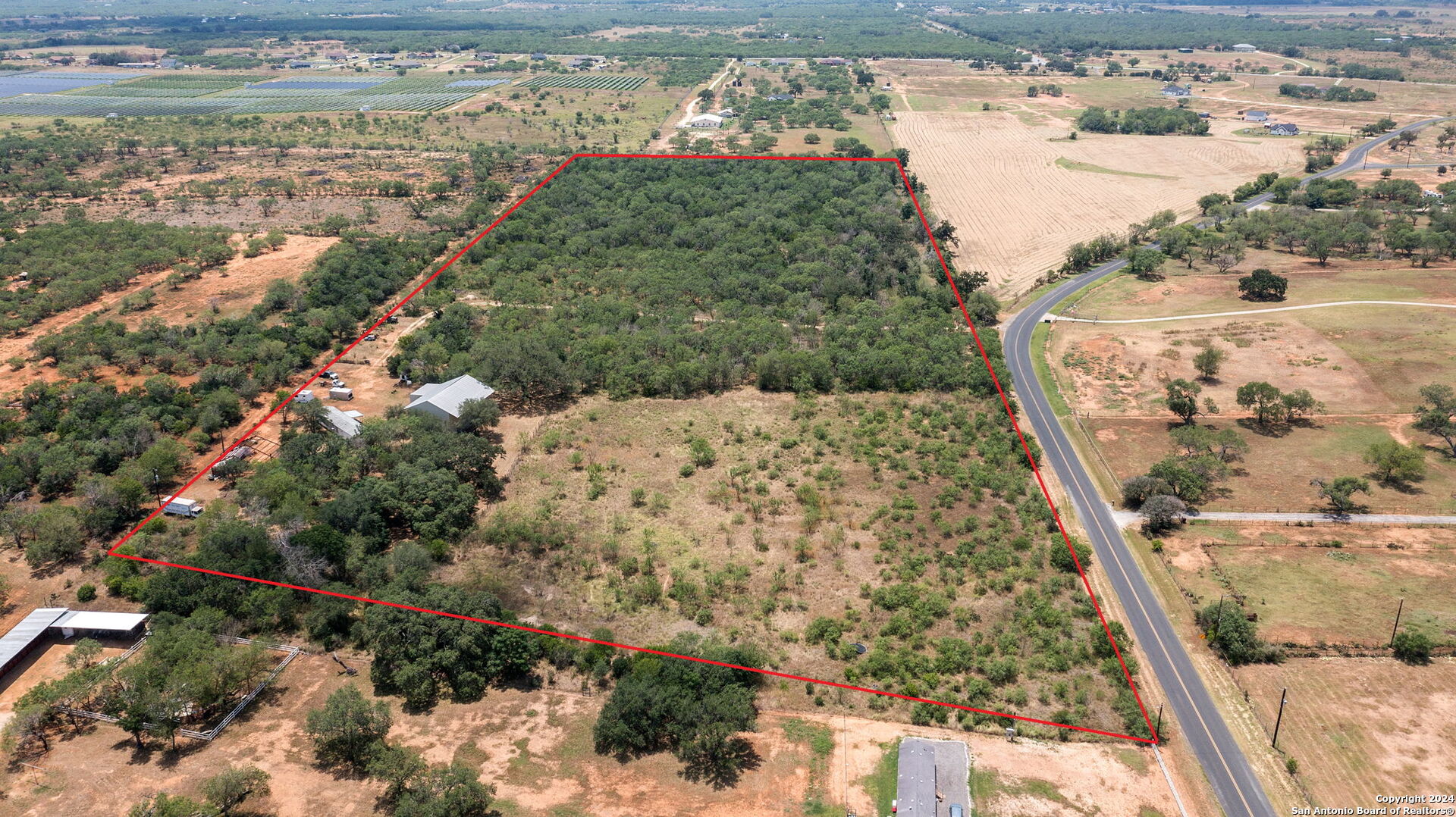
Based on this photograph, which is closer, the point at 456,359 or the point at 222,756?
the point at 222,756

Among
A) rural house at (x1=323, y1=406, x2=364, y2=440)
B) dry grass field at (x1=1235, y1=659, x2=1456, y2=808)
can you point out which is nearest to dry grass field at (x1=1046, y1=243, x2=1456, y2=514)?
dry grass field at (x1=1235, y1=659, x2=1456, y2=808)

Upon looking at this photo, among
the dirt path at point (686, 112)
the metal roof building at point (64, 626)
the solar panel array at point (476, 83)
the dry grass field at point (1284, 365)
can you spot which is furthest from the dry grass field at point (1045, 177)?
the solar panel array at point (476, 83)

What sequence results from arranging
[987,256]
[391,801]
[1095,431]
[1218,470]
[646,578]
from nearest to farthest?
1. [391,801]
2. [646,578]
3. [1218,470]
4. [1095,431]
5. [987,256]

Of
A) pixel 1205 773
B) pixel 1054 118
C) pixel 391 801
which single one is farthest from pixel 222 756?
pixel 1054 118

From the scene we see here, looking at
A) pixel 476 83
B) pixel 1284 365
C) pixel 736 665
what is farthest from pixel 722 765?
pixel 476 83

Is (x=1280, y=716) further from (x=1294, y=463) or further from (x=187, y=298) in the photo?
(x=187, y=298)

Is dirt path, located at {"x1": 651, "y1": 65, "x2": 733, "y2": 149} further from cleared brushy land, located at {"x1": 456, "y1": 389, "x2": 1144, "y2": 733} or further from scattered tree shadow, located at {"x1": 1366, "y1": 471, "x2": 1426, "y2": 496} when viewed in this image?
scattered tree shadow, located at {"x1": 1366, "y1": 471, "x2": 1426, "y2": 496}

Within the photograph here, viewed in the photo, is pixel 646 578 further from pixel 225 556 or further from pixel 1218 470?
pixel 1218 470

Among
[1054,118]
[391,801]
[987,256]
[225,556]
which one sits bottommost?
[391,801]
